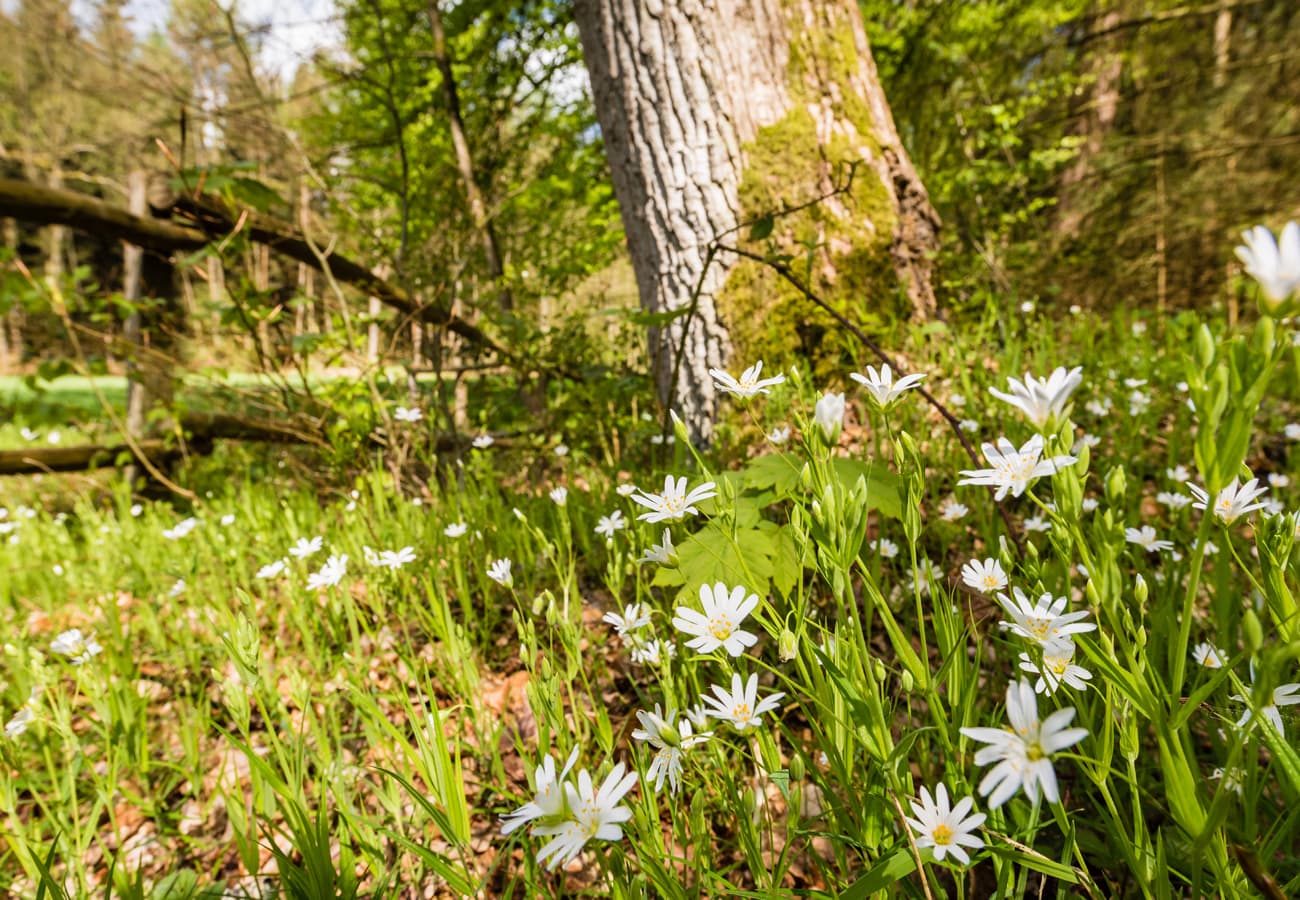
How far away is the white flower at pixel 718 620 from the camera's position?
2.48ft

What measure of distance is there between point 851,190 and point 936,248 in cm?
57

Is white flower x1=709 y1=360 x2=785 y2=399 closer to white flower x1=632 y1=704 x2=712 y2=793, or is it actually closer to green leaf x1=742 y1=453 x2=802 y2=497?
green leaf x1=742 y1=453 x2=802 y2=497

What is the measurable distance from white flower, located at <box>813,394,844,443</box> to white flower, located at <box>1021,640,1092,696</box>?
0.32 metres

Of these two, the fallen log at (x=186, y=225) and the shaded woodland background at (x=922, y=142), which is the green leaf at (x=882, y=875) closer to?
the fallen log at (x=186, y=225)

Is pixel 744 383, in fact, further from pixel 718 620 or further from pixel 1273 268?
pixel 1273 268

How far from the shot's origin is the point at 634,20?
7.33 ft

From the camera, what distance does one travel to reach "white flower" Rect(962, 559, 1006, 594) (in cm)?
87

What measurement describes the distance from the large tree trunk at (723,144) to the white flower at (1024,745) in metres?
1.76

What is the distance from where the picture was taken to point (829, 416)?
73 centimetres

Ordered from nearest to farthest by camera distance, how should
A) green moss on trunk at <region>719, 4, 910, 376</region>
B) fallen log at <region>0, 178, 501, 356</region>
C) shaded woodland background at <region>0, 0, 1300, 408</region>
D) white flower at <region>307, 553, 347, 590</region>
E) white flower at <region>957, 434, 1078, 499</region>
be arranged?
1. white flower at <region>957, 434, 1078, 499</region>
2. white flower at <region>307, 553, 347, 590</region>
3. green moss on trunk at <region>719, 4, 910, 376</region>
4. fallen log at <region>0, 178, 501, 356</region>
5. shaded woodland background at <region>0, 0, 1300, 408</region>

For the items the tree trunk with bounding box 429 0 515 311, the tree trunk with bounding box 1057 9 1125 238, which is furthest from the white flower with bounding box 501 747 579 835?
the tree trunk with bounding box 1057 9 1125 238

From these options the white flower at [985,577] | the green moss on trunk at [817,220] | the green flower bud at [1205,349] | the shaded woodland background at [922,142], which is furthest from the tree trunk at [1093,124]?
the green flower bud at [1205,349]

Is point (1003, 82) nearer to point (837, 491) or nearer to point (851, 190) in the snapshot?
point (851, 190)

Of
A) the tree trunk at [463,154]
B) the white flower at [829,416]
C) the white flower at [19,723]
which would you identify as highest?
the tree trunk at [463,154]
